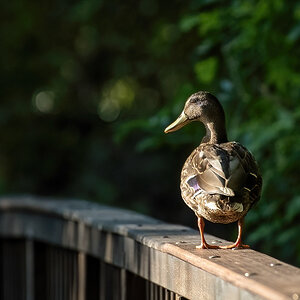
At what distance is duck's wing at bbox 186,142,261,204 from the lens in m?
3.22

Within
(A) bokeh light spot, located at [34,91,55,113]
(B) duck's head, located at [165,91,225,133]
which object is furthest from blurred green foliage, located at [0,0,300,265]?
(B) duck's head, located at [165,91,225,133]

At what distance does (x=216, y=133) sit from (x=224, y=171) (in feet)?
1.70

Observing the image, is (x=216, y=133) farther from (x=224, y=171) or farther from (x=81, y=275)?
(x=81, y=275)

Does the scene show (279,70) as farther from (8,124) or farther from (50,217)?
(8,124)

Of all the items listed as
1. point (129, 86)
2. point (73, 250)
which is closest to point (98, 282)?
point (73, 250)

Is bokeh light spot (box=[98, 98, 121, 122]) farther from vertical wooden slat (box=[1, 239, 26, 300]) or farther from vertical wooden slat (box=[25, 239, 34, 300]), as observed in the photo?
vertical wooden slat (box=[25, 239, 34, 300])

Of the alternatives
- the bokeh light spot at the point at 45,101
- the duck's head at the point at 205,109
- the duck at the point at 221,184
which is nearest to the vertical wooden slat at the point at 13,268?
the duck's head at the point at 205,109

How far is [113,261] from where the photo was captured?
410 cm

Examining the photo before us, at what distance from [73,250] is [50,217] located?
34 cm

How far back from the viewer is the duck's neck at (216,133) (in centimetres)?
373

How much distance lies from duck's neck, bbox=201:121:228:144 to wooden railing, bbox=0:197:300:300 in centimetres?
41

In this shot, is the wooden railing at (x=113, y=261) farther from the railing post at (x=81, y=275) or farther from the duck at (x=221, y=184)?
the duck at (x=221, y=184)

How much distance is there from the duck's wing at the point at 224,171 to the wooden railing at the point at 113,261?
23cm

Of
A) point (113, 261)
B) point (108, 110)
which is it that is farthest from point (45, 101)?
point (113, 261)
